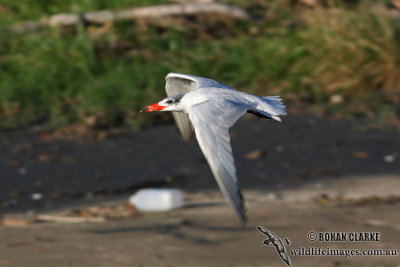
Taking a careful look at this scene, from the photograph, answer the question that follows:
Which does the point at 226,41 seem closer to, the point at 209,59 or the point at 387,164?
the point at 209,59

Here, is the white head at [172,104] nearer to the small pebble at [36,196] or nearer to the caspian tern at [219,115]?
the caspian tern at [219,115]

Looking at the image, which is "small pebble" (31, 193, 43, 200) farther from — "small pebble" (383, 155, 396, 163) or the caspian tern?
"small pebble" (383, 155, 396, 163)

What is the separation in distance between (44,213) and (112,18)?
3147 millimetres

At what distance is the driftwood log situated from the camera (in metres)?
8.28

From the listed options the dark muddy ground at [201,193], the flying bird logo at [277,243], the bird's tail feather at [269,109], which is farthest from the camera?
the dark muddy ground at [201,193]

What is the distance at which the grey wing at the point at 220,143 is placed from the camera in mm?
3486

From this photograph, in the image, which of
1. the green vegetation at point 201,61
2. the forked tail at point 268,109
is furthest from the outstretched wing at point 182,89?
the green vegetation at point 201,61

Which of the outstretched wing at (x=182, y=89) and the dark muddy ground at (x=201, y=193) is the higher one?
the outstretched wing at (x=182, y=89)

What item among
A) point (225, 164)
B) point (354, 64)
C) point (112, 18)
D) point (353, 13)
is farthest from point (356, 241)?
point (112, 18)

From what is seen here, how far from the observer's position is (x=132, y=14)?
8.33m

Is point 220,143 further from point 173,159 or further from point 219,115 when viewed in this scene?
point 173,159

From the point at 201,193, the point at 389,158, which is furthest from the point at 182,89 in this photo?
the point at 389,158

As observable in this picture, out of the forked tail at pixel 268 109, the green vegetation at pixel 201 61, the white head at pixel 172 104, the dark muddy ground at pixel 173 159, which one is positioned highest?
the white head at pixel 172 104

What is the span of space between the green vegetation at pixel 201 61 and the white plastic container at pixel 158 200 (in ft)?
5.83
